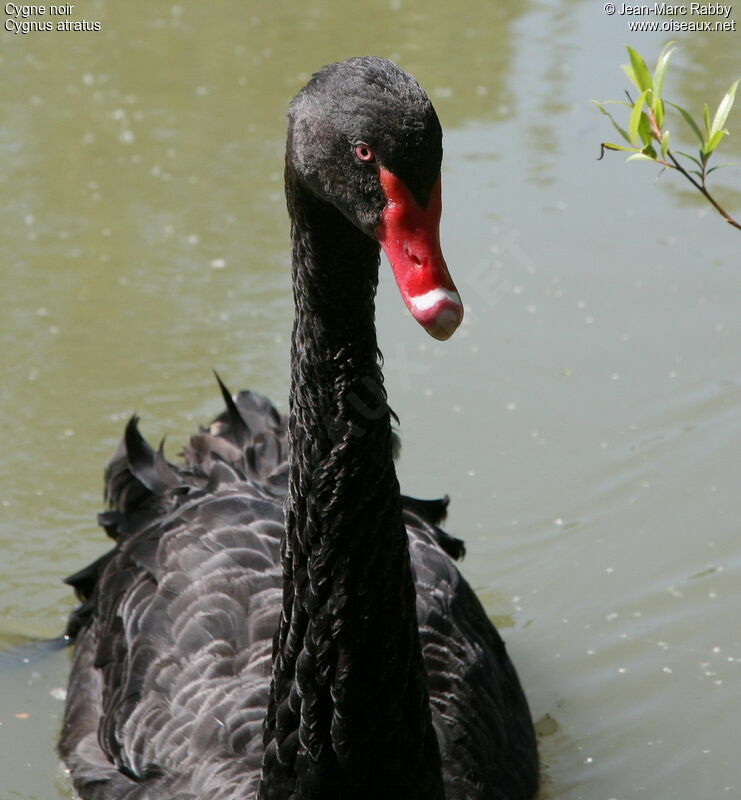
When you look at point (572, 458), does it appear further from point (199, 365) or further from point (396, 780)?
point (396, 780)

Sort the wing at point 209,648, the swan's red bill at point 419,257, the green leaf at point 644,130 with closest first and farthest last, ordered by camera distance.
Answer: the swan's red bill at point 419,257 < the green leaf at point 644,130 < the wing at point 209,648

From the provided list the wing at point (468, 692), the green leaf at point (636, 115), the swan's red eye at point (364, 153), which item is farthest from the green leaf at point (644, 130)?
the wing at point (468, 692)

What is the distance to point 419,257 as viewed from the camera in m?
2.11

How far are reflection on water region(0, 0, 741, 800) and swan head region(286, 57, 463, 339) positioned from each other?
2121 mm

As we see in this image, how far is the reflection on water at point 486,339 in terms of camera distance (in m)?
4.19

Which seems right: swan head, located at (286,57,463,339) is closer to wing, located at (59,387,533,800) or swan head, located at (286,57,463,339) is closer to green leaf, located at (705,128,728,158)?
green leaf, located at (705,128,728,158)

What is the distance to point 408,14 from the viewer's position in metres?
9.12

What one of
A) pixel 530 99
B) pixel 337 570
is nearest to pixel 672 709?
pixel 337 570

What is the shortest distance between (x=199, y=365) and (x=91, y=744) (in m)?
2.28

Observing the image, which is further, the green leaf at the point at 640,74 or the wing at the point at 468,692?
the wing at the point at 468,692

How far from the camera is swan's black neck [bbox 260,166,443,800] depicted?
2449 millimetres

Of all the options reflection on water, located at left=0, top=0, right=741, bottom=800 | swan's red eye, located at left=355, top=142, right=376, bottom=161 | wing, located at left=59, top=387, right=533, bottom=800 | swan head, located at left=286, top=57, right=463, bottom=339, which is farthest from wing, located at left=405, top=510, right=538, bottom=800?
swan's red eye, located at left=355, top=142, right=376, bottom=161

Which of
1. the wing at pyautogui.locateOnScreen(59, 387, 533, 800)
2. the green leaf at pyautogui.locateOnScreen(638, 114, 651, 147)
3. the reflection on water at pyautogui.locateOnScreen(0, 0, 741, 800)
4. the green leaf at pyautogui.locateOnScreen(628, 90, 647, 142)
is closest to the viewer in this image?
the green leaf at pyautogui.locateOnScreen(628, 90, 647, 142)

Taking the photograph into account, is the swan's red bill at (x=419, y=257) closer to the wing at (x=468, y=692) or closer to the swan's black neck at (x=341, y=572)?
the swan's black neck at (x=341, y=572)
